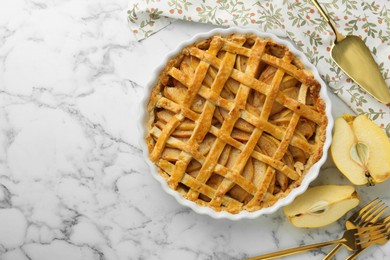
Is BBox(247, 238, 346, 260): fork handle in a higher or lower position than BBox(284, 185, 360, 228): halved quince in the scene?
lower

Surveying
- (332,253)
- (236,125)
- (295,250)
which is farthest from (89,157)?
(332,253)

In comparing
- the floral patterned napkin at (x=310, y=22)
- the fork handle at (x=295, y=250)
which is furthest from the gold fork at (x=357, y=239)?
the floral patterned napkin at (x=310, y=22)

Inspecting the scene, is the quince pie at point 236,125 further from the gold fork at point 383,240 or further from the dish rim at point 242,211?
the gold fork at point 383,240

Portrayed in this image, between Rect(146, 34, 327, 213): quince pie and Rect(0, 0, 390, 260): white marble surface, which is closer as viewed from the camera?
Rect(146, 34, 327, 213): quince pie

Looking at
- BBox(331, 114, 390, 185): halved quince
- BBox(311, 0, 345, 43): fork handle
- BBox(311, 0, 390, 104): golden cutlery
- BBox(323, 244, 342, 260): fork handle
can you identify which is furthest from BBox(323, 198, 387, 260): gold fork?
BBox(311, 0, 345, 43): fork handle

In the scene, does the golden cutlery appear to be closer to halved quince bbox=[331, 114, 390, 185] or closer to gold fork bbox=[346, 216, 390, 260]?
halved quince bbox=[331, 114, 390, 185]
